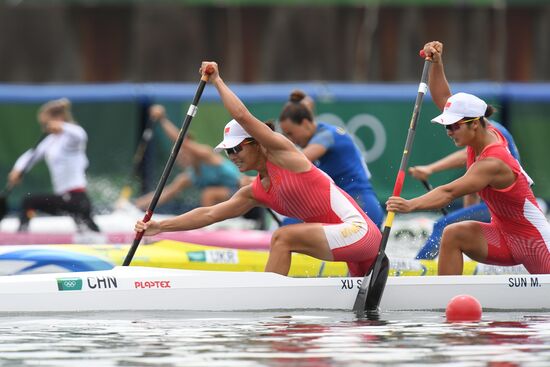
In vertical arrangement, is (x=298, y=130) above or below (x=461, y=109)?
above

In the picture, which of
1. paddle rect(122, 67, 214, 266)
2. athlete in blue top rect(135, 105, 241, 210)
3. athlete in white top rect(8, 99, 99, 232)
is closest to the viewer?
paddle rect(122, 67, 214, 266)

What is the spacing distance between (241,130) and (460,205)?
961cm

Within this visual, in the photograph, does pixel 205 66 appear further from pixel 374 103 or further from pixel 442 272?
pixel 374 103

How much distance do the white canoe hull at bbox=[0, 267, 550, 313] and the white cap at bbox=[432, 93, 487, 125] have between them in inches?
46.1

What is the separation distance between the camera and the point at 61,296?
11.2 metres

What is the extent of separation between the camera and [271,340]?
9.65 meters

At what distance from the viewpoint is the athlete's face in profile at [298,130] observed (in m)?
13.5

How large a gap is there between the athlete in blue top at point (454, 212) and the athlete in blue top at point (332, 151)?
516mm

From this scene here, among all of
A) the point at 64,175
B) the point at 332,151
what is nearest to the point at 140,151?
the point at 64,175

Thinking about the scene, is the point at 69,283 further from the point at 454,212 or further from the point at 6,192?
the point at 6,192

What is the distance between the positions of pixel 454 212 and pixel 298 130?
60.6 inches

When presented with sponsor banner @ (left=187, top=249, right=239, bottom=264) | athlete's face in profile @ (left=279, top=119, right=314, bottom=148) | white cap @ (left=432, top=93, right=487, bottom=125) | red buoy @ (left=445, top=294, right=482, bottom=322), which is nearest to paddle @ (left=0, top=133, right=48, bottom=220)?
sponsor banner @ (left=187, top=249, right=239, bottom=264)

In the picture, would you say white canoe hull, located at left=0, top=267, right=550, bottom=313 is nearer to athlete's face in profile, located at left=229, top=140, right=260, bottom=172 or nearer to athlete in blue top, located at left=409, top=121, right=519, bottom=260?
athlete's face in profile, located at left=229, top=140, right=260, bottom=172

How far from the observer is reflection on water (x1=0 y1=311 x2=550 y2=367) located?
28.7ft
